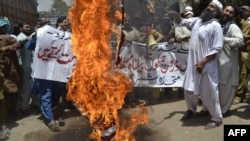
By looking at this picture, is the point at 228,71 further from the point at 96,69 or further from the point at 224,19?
the point at 96,69

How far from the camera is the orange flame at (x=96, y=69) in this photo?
4891 millimetres

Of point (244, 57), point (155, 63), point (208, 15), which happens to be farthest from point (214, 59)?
point (155, 63)

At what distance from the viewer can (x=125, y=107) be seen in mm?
7410

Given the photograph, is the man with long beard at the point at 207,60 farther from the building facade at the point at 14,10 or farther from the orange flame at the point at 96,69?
the building facade at the point at 14,10

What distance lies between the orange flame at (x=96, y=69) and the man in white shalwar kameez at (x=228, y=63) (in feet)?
6.73

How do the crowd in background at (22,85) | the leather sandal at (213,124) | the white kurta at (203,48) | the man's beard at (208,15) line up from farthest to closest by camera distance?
the crowd in background at (22,85) < the leather sandal at (213,124) < the man's beard at (208,15) < the white kurta at (203,48)

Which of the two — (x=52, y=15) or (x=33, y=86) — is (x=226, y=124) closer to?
(x=33, y=86)

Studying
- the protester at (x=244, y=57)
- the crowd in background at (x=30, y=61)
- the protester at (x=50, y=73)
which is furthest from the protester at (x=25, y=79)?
the protester at (x=244, y=57)

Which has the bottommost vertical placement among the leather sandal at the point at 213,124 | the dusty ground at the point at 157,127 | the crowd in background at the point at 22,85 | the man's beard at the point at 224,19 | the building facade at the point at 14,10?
the dusty ground at the point at 157,127

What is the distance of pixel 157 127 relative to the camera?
6.10m

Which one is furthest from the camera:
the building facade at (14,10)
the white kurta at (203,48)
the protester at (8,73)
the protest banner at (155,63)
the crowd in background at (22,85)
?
the building facade at (14,10)

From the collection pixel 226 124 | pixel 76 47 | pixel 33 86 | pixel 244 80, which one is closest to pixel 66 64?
pixel 33 86

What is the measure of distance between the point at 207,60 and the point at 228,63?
64 centimetres

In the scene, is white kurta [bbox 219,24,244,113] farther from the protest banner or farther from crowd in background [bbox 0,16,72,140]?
crowd in background [bbox 0,16,72,140]
